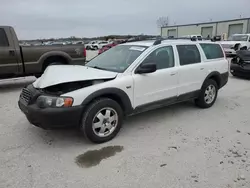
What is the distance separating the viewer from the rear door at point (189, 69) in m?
4.78

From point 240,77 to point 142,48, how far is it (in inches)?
270

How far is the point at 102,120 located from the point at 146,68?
3.74 ft

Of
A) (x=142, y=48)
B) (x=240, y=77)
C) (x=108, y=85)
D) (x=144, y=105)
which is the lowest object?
(x=240, y=77)

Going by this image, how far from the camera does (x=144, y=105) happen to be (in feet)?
13.8

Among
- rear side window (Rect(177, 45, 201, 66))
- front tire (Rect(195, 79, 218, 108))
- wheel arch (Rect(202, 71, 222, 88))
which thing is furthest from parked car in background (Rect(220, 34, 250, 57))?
rear side window (Rect(177, 45, 201, 66))

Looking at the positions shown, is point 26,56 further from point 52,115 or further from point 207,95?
point 207,95

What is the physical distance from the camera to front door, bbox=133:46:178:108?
4.09 m

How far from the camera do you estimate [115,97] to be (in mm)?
3877

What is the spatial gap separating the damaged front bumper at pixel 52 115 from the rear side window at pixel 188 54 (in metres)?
2.46

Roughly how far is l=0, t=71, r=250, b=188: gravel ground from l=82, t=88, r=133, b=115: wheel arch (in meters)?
0.50

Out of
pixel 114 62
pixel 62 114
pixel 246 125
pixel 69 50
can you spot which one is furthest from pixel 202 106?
pixel 69 50

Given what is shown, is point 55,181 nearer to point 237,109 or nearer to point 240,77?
point 237,109

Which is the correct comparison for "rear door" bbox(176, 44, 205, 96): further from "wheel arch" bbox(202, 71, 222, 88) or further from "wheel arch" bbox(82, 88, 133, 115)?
"wheel arch" bbox(82, 88, 133, 115)

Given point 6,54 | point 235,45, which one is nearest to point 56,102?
point 6,54
